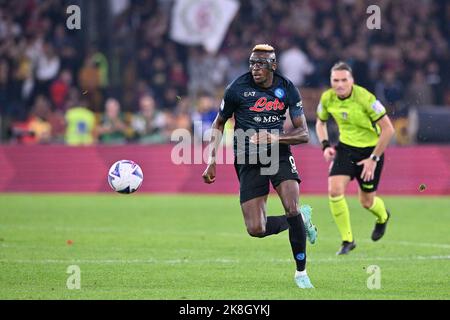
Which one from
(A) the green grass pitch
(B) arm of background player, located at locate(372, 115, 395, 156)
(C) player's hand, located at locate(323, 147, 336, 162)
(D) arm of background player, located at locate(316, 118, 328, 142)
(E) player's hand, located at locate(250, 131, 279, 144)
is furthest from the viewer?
(D) arm of background player, located at locate(316, 118, 328, 142)

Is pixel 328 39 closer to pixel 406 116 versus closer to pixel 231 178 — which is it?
pixel 406 116

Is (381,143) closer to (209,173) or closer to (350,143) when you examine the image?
(350,143)

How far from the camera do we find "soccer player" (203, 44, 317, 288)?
10836mm

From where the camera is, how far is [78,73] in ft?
87.5

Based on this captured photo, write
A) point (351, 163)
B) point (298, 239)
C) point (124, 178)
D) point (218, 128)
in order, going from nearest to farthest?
point (298, 239)
point (218, 128)
point (124, 178)
point (351, 163)

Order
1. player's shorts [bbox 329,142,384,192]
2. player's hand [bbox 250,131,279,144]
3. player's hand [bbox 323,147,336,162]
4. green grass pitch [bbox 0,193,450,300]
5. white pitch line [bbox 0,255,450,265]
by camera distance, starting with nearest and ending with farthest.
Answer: green grass pitch [bbox 0,193,450,300]
player's hand [bbox 250,131,279,144]
white pitch line [bbox 0,255,450,265]
player's hand [bbox 323,147,336,162]
player's shorts [bbox 329,142,384,192]

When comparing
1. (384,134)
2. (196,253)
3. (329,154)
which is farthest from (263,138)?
(329,154)

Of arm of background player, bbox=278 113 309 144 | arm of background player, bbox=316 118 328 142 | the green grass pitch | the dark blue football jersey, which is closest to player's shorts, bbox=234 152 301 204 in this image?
the dark blue football jersey

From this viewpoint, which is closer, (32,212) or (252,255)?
(252,255)

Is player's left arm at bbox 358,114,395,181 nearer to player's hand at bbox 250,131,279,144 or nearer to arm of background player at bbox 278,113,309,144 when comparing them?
arm of background player at bbox 278,113,309,144

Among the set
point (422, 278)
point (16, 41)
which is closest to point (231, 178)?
point (16, 41)

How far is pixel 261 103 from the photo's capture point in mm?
11102

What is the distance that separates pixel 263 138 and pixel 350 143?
12.7 feet
